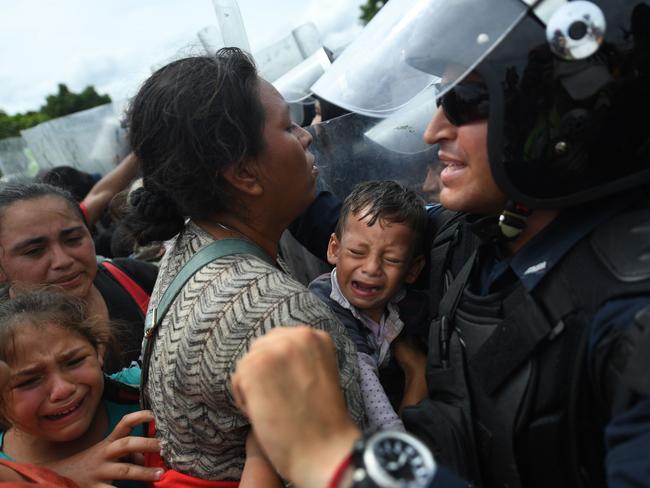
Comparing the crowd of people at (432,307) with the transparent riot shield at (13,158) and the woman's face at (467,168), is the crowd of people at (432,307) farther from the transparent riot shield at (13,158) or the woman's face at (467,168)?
the transparent riot shield at (13,158)

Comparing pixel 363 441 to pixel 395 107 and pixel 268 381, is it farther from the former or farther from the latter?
pixel 395 107

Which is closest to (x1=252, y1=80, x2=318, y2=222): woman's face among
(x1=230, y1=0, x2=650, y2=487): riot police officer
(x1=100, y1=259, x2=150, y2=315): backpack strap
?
(x1=230, y1=0, x2=650, y2=487): riot police officer

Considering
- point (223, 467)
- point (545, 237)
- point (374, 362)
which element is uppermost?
point (545, 237)

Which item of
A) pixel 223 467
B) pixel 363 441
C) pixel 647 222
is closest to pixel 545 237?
pixel 647 222

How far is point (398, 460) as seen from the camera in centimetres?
90

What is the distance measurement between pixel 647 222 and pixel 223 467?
122 cm

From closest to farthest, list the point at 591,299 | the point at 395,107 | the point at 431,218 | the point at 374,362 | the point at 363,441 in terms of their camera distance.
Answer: the point at 363,441
the point at 591,299
the point at 395,107
the point at 374,362
the point at 431,218

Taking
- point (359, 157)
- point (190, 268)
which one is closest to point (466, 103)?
point (190, 268)

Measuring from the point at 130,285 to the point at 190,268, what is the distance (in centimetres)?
137

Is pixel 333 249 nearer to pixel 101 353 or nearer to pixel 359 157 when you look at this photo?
pixel 359 157

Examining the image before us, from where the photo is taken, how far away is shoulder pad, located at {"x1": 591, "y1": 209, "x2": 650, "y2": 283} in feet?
3.79

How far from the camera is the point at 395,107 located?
1.86 meters

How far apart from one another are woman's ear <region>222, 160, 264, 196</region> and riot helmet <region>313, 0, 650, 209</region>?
61cm

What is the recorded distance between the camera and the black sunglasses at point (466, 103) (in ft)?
5.01
